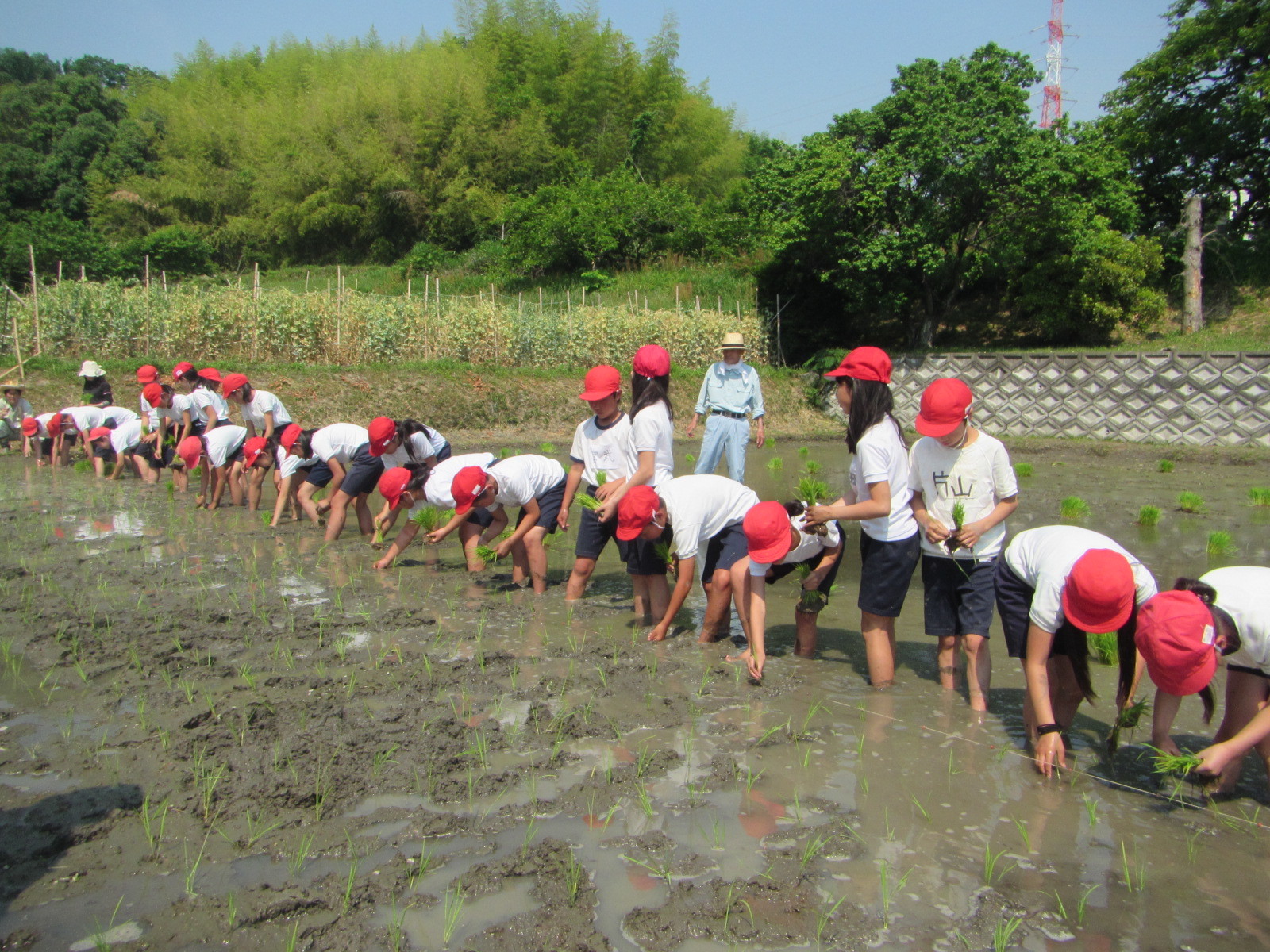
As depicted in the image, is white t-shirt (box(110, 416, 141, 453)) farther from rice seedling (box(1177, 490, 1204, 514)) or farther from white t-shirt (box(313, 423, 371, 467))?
rice seedling (box(1177, 490, 1204, 514))

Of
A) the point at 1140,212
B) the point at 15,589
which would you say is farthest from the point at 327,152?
the point at 15,589

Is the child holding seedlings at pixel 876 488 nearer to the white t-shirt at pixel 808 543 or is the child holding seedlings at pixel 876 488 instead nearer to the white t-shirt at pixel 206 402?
the white t-shirt at pixel 808 543

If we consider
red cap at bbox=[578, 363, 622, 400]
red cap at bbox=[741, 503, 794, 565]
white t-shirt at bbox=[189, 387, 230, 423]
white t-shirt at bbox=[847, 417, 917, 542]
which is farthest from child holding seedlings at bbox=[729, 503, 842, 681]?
white t-shirt at bbox=[189, 387, 230, 423]

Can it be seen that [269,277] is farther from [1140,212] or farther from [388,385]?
[1140,212]

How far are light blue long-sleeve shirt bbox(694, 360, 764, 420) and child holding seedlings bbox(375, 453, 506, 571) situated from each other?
6.26ft

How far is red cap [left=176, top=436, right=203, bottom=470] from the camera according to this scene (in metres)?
9.48

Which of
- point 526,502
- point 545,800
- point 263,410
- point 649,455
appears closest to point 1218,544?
point 649,455

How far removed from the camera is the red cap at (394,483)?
655cm

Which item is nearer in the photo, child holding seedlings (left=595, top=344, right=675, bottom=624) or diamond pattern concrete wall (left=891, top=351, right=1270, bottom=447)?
child holding seedlings (left=595, top=344, right=675, bottom=624)

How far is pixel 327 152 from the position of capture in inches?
1622

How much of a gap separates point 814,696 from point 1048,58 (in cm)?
3628

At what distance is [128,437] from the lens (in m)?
11.1

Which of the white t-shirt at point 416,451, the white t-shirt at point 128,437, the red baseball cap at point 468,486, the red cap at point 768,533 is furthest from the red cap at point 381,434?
the white t-shirt at point 128,437

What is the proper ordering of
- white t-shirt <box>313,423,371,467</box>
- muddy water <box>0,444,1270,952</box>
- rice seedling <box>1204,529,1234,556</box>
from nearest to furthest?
muddy water <box>0,444,1270,952</box> < rice seedling <box>1204,529,1234,556</box> < white t-shirt <box>313,423,371,467</box>
